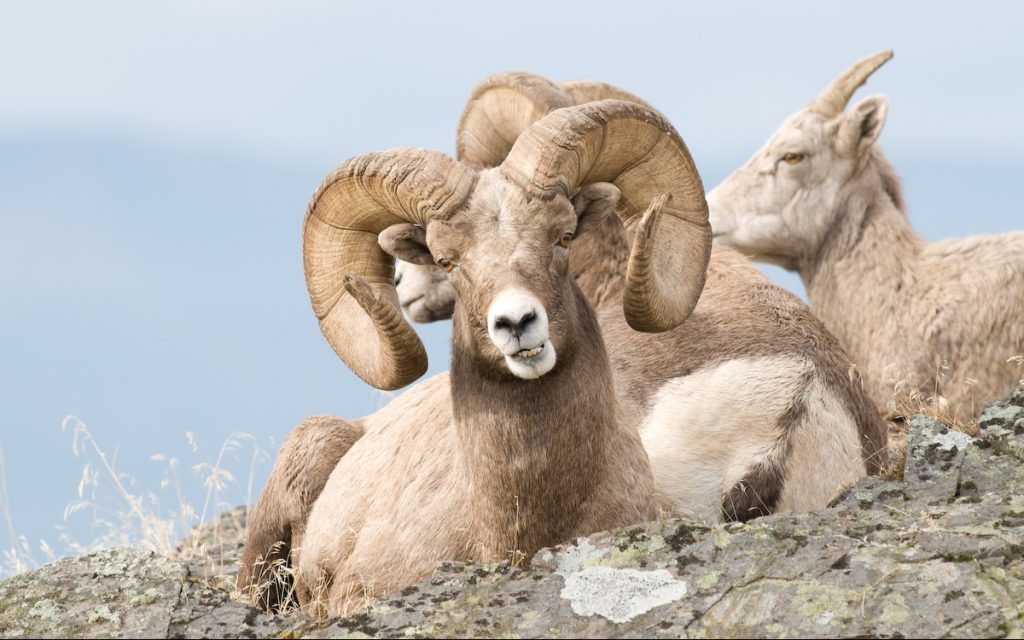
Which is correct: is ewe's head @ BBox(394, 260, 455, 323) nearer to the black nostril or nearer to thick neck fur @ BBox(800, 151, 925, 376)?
thick neck fur @ BBox(800, 151, 925, 376)

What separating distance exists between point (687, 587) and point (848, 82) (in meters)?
9.77

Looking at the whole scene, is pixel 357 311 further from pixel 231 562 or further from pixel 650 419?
pixel 231 562

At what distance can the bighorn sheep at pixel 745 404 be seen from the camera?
878 cm

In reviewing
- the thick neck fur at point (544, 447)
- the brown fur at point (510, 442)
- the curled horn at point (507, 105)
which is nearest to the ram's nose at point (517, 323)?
the brown fur at point (510, 442)

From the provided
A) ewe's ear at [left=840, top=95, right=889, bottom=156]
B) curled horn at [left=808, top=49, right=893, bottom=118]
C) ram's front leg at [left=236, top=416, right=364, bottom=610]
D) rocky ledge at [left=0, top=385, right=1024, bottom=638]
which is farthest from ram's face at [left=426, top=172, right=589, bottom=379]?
curled horn at [left=808, top=49, right=893, bottom=118]

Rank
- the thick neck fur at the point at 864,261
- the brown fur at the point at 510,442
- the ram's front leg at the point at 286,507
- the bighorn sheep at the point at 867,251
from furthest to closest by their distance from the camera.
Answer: the thick neck fur at the point at 864,261, the bighorn sheep at the point at 867,251, the ram's front leg at the point at 286,507, the brown fur at the point at 510,442

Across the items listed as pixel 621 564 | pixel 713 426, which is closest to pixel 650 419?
pixel 713 426

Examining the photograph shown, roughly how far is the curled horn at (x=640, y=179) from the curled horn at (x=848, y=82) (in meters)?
6.61

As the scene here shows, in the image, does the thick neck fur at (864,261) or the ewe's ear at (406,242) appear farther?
the thick neck fur at (864,261)

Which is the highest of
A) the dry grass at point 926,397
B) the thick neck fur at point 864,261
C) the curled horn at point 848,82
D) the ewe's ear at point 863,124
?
the curled horn at point 848,82

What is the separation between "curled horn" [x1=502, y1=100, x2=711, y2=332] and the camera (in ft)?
24.2

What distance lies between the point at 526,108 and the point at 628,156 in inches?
131

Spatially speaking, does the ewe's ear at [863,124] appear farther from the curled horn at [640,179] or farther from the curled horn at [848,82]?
the curled horn at [640,179]

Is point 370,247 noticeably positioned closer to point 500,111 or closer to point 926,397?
point 500,111
